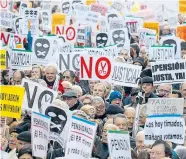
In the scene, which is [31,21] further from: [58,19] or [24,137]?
[24,137]

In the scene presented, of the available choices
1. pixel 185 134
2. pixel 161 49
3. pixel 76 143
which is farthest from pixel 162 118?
pixel 161 49

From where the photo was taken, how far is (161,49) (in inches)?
764

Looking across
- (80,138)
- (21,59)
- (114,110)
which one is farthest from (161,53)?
(80,138)

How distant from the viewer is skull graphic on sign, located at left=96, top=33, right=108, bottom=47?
22.4 m

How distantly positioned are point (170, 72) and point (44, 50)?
178 inches

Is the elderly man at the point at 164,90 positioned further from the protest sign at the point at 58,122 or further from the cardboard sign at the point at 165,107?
the protest sign at the point at 58,122

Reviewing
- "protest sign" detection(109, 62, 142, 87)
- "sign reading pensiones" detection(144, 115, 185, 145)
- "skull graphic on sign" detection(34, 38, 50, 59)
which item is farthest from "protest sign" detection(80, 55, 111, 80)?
"sign reading pensiones" detection(144, 115, 185, 145)

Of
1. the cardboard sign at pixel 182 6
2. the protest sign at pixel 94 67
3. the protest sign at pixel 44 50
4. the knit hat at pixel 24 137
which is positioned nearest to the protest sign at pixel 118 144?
the knit hat at pixel 24 137

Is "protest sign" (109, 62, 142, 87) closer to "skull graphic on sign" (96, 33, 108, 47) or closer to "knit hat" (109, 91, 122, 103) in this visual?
"knit hat" (109, 91, 122, 103)

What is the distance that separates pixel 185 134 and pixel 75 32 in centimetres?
1060

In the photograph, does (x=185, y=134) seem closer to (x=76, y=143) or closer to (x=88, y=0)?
(x=76, y=143)

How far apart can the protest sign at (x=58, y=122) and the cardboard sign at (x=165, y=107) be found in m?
1.06

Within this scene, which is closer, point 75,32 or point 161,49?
point 161,49

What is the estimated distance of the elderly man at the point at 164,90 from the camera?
15844 mm
